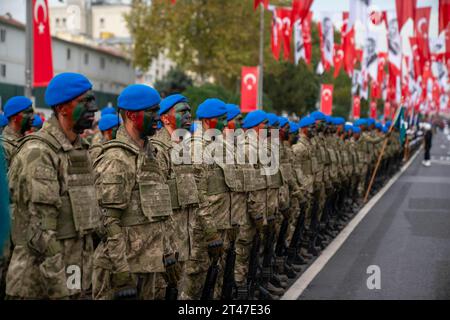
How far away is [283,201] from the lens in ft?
31.6

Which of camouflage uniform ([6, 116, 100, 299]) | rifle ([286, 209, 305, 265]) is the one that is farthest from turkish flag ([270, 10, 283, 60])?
camouflage uniform ([6, 116, 100, 299])

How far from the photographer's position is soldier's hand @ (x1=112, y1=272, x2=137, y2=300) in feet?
15.8

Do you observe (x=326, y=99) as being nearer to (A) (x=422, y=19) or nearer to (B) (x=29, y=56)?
(A) (x=422, y=19)

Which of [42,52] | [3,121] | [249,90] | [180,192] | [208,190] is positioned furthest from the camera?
[249,90]

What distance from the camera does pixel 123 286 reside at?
4.88 meters

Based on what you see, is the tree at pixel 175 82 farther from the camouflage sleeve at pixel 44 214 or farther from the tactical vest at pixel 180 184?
the camouflage sleeve at pixel 44 214

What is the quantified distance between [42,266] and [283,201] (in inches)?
224

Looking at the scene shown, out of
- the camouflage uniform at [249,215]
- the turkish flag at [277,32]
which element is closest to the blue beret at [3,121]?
the camouflage uniform at [249,215]

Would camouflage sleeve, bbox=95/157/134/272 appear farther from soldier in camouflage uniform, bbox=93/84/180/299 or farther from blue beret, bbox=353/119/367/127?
blue beret, bbox=353/119/367/127

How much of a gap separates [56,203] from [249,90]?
64.5ft

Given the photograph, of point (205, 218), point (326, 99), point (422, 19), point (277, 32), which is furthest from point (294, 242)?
point (326, 99)

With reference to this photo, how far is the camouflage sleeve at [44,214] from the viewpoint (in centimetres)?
420

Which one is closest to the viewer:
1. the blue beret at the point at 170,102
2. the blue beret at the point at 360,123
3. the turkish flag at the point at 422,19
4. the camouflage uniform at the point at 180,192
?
the camouflage uniform at the point at 180,192
